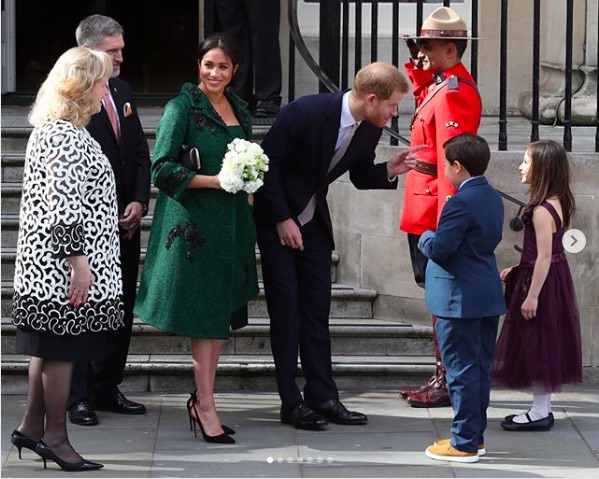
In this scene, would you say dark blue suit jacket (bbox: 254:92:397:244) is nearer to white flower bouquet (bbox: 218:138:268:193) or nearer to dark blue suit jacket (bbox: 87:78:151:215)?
white flower bouquet (bbox: 218:138:268:193)

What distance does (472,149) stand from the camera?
6.17 m

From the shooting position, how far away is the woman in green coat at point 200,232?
6473 mm

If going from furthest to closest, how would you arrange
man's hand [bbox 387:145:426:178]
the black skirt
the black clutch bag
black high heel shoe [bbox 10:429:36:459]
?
man's hand [bbox 387:145:426:178] < the black clutch bag < black high heel shoe [bbox 10:429:36:459] < the black skirt

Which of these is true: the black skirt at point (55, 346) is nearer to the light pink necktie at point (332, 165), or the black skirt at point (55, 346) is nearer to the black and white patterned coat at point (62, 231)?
the black and white patterned coat at point (62, 231)

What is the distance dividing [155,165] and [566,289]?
1962mm

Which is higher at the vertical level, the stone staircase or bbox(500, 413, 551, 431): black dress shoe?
the stone staircase

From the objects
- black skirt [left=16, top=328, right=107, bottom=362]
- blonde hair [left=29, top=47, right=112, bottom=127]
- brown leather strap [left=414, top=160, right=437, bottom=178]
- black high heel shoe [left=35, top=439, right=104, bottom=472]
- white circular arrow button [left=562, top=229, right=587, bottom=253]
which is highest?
blonde hair [left=29, top=47, right=112, bottom=127]

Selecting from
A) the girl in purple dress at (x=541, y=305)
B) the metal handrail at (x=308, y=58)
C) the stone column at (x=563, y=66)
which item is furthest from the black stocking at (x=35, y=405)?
the stone column at (x=563, y=66)

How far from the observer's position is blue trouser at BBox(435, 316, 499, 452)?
6.19 metres

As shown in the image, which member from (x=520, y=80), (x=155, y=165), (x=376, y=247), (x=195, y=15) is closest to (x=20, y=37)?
(x=195, y=15)

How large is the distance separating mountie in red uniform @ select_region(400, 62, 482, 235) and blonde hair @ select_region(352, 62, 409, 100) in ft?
1.15

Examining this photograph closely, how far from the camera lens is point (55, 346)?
6.01 meters

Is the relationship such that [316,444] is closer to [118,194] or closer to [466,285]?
[466,285]

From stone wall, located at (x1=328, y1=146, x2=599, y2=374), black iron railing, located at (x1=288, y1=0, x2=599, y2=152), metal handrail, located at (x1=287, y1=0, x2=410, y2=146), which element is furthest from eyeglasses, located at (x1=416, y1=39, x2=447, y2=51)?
stone wall, located at (x1=328, y1=146, x2=599, y2=374)
